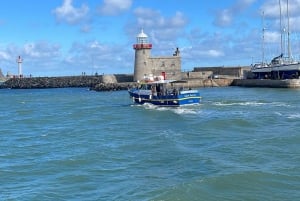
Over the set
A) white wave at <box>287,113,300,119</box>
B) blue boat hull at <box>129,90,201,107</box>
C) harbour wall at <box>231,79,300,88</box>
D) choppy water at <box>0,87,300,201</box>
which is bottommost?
choppy water at <box>0,87,300,201</box>

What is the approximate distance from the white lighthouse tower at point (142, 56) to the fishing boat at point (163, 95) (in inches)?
1129

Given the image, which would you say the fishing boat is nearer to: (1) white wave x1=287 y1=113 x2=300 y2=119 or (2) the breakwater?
(1) white wave x1=287 y1=113 x2=300 y2=119

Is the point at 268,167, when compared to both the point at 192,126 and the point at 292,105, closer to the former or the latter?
the point at 192,126

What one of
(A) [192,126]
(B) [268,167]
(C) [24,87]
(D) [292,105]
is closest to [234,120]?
(A) [192,126]

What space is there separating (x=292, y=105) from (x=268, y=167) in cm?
2419

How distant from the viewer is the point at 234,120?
96.6ft

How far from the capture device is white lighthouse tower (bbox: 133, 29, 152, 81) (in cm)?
7350

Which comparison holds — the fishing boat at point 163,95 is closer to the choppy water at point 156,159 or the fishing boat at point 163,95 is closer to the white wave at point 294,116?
the choppy water at point 156,159

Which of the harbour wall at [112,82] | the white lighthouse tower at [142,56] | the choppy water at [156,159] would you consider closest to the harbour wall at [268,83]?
the harbour wall at [112,82]

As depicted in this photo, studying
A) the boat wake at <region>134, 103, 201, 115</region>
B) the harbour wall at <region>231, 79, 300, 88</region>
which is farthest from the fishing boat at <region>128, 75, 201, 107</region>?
the harbour wall at <region>231, 79, 300, 88</region>

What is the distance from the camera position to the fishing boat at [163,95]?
39.8 meters

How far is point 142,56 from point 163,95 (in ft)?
112

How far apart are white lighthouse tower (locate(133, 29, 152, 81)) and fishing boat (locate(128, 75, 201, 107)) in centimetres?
2868

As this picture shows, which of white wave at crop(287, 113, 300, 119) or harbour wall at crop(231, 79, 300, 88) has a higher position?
harbour wall at crop(231, 79, 300, 88)
